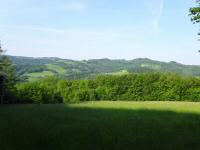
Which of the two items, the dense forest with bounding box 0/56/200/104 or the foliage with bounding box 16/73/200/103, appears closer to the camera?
the dense forest with bounding box 0/56/200/104

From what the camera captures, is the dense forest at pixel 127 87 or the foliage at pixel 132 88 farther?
the foliage at pixel 132 88

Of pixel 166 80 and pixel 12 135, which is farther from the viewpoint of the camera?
pixel 166 80

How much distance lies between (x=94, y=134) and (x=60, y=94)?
72564mm

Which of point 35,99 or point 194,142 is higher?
point 194,142

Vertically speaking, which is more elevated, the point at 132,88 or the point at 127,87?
the point at 127,87

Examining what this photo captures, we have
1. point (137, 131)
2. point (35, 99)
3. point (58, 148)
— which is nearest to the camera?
point (58, 148)

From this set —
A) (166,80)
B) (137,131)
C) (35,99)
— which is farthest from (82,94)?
(137,131)

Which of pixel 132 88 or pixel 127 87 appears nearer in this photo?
pixel 132 88

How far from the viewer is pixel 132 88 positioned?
89.3 m

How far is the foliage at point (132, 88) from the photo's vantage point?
86.2 meters

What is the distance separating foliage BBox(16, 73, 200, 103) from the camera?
86188 mm

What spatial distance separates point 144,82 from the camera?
89250 millimetres

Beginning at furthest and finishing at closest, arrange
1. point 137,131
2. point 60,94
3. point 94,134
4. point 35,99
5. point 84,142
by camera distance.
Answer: point 60,94 → point 35,99 → point 137,131 → point 94,134 → point 84,142

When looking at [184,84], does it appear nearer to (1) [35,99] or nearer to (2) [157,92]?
(2) [157,92]
